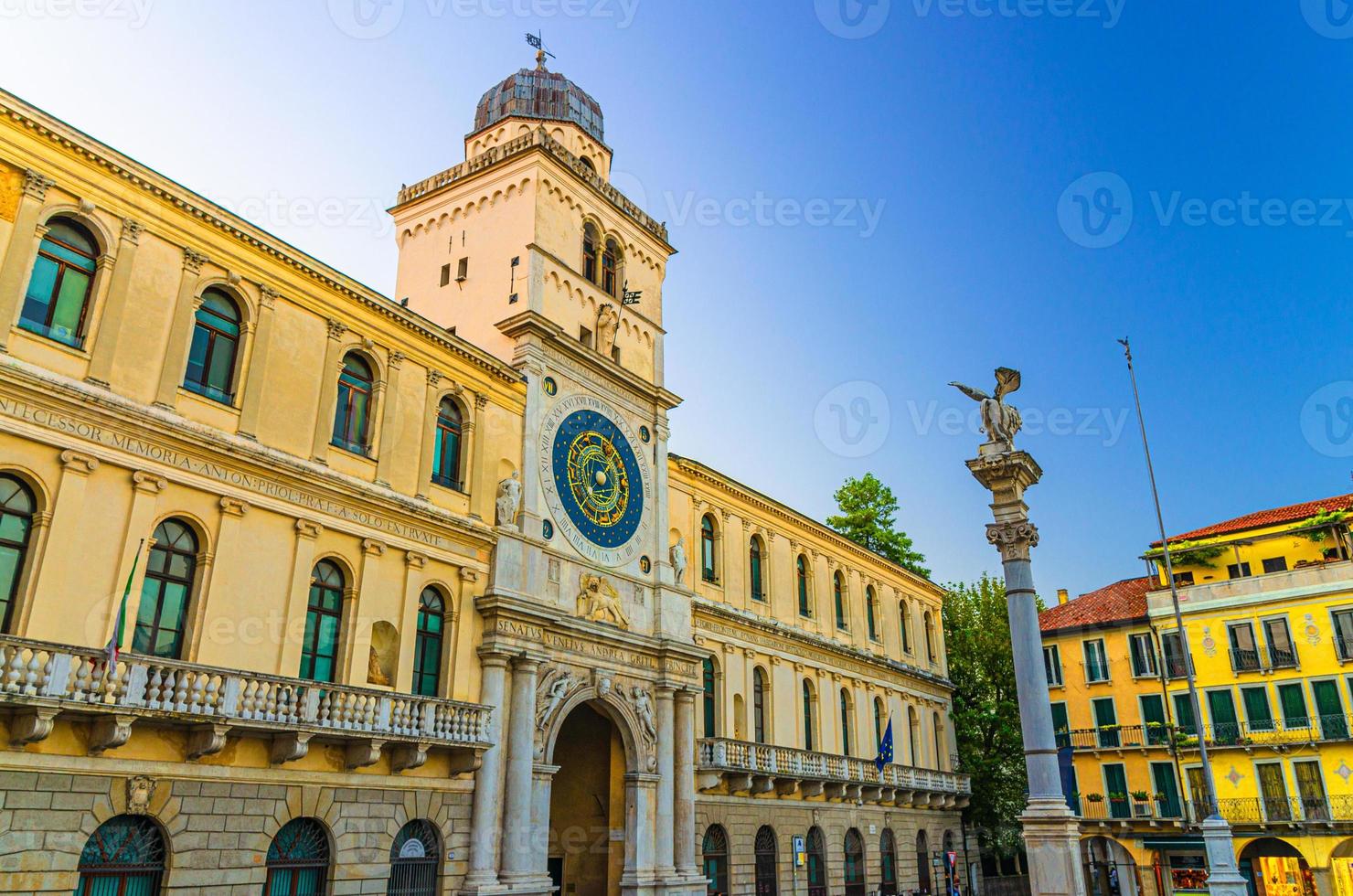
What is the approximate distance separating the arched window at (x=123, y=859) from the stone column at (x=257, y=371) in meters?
7.21

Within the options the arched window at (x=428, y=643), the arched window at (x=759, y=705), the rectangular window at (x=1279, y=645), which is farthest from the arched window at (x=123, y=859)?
the rectangular window at (x=1279, y=645)

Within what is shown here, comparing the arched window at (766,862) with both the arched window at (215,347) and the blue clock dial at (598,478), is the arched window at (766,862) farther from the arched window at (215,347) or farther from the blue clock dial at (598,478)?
the arched window at (215,347)

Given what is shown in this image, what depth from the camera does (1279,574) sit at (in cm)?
4012

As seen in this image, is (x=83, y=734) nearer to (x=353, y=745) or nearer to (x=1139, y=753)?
(x=353, y=745)

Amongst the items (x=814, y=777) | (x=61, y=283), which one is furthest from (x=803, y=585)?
(x=61, y=283)

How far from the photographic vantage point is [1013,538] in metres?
18.2

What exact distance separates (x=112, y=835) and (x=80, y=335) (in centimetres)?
847

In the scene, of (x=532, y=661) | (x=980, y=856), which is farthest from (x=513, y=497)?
(x=980, y=856)

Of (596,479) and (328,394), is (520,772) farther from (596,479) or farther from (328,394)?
(328,394)

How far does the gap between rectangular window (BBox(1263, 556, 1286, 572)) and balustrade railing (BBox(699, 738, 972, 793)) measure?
16.3 m

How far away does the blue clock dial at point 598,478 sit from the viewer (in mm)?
27078

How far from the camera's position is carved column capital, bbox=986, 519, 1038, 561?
18188 millimetres

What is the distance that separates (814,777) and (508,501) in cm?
1560

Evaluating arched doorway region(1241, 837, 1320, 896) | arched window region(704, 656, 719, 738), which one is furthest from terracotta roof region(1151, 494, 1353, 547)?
arched window region(704, 656, 719, 738)
